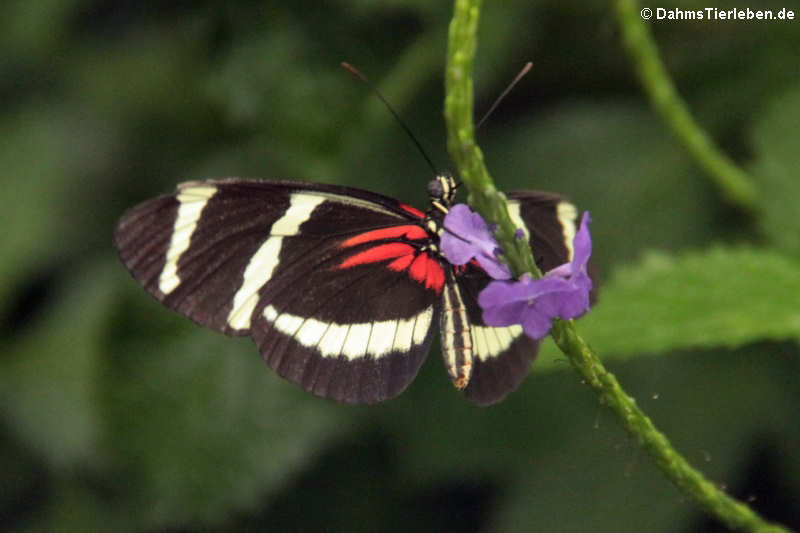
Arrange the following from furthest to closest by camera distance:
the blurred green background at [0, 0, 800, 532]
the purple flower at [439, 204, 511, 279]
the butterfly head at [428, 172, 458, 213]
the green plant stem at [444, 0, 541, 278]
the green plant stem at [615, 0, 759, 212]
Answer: the blurred green background at [0, 0, 800, 532]
the green plant stem at [615, 0, 759, 212]
the butterfly head at [428, 172, 458, 213]
the purple flower at [439, 204, 511, 279]
the green plant stem at [444, 0, 541, 278]

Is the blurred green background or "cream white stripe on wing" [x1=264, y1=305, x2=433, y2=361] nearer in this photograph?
"cream white stripe on wing" [x1=264, y1=305, x2=433, y2=361]

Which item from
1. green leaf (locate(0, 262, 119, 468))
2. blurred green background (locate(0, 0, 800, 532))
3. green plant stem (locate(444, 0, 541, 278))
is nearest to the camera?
green plant stem (locate(444, 0, 541, 278))

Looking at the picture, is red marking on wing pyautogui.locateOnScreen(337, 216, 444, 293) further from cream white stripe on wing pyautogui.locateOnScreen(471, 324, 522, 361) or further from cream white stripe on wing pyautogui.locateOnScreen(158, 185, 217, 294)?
cream white stripe on wing pyautogui.locateOnScreen(158, 185, 217, 294)

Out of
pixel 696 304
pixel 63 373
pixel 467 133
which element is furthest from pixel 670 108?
pixel 63 373

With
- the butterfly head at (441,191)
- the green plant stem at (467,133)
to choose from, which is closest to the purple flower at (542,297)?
the green plant stem at (467,133)

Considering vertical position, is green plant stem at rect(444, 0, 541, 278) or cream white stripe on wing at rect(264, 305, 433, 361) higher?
green plant stem at rect(444, 0, 541, 278)

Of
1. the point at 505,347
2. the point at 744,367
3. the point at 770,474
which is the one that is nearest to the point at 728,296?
the point at 505,347

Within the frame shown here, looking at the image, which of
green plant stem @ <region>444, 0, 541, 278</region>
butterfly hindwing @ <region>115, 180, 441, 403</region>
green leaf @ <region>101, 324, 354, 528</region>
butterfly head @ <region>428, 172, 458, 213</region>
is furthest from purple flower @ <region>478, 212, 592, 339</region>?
green leaf @ <region>101, 324, 354, 528</region>
